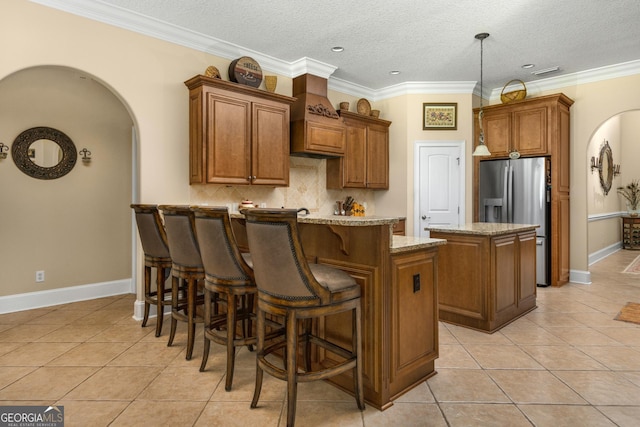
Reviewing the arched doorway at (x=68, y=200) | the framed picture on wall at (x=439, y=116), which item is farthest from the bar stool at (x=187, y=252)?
the framed picture on wall at (x=439, y=116)

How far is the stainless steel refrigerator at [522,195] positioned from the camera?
5.11 m

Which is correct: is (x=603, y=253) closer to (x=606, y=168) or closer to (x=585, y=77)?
(x=606, y=168)

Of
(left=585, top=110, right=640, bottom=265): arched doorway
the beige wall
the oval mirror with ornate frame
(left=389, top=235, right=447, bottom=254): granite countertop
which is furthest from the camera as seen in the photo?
the oval mirror with ornate frame

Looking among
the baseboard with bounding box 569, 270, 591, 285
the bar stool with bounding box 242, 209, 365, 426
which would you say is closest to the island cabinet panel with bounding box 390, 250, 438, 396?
the bar stool with bounding box 242, 209, 365, 426

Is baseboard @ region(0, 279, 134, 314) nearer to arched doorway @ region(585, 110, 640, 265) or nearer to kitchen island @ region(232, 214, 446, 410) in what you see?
kitchen island @ region(232, 214, 446, 410)

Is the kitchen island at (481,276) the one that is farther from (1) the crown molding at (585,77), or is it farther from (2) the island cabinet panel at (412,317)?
(1) the crown molding at (585,77)

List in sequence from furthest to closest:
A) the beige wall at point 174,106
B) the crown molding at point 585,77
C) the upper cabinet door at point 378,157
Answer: the upper cabinet door at point 378,157
the crown molding at point 585,77
the beige wall at point 174,106

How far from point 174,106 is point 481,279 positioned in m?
3.41

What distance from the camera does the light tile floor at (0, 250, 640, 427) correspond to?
205 centimetres

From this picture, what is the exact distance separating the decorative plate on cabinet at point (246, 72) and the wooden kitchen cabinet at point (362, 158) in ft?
4.42

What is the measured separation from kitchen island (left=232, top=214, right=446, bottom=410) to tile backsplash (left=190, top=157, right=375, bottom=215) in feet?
6.70

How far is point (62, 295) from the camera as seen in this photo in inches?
169

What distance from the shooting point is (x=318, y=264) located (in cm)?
242

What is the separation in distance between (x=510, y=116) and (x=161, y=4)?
4671mm
